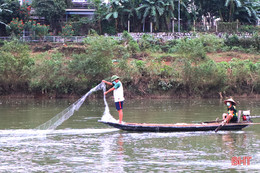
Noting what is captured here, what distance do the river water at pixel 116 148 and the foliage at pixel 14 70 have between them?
43.1ft

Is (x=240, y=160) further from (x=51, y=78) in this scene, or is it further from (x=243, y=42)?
(x=243, y=42)

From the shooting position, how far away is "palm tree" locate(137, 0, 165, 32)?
51.3m

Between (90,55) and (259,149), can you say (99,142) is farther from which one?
(90,55)

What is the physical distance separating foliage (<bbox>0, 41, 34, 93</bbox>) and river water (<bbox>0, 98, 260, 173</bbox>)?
43.1 feet

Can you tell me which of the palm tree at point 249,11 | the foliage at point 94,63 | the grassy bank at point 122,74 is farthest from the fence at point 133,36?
the foliage at point 94,63

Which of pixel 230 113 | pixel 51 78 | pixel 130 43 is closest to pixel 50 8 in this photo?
pixel 130 43

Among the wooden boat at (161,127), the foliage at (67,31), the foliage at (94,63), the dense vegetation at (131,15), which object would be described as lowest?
the wooden boat at (161,127)

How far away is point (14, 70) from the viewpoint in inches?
1441

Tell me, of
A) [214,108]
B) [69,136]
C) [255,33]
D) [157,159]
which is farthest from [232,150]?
[255,33]

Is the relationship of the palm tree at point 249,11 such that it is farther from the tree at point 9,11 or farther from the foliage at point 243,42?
the tree at point 9,11

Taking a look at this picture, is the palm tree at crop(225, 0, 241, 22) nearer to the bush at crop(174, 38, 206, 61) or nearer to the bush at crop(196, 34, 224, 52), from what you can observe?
the bush at crop(196, 34, 224, 52)

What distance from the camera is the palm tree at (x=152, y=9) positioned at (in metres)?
51.3

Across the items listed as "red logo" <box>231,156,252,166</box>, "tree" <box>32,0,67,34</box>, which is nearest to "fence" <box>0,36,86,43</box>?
"tree" <box>32,0,67,34</box>

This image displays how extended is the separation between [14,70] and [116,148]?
22856 mm
